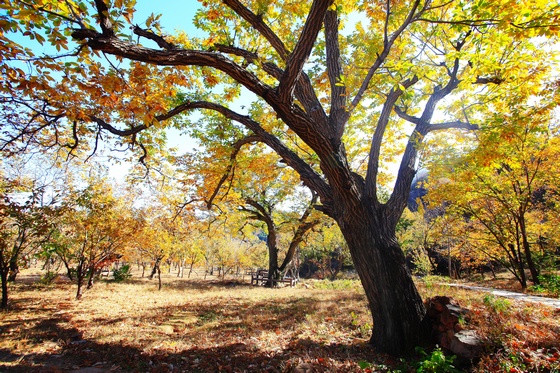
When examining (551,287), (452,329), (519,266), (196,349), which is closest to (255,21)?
(452,329)

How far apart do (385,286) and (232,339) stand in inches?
145

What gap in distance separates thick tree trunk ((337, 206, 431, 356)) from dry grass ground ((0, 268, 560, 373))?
0.40 metres

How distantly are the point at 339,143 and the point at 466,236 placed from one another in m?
13.6

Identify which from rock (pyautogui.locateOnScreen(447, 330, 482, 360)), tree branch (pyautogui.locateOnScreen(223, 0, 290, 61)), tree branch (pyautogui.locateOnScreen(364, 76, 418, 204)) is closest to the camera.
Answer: rock (pyautogui.locateOnScreen(447, 330, 482, 360))

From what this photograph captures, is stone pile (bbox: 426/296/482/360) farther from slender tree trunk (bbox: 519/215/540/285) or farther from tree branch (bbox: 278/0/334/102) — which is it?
slender tree trunk (bbox: 519/215/540/285)

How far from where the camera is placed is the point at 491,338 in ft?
13.1

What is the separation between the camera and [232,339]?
19.7 ft

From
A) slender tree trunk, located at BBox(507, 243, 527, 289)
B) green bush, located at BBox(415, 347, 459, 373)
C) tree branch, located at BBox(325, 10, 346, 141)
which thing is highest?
tree branch, located at BBox(325, 10, 346, 141)

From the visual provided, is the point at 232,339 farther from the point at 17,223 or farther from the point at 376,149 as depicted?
the point at 17,223

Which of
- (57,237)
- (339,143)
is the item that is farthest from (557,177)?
(57,237)

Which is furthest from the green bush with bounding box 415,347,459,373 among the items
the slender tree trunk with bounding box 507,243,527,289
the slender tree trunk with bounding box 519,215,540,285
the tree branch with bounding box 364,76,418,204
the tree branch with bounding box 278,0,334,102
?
the slender tree trunk with bounding box 507,243,527,289

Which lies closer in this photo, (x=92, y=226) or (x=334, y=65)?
(x=334, y=65)

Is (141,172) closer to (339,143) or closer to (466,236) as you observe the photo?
(339,143)

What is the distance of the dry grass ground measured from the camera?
4060 mm
